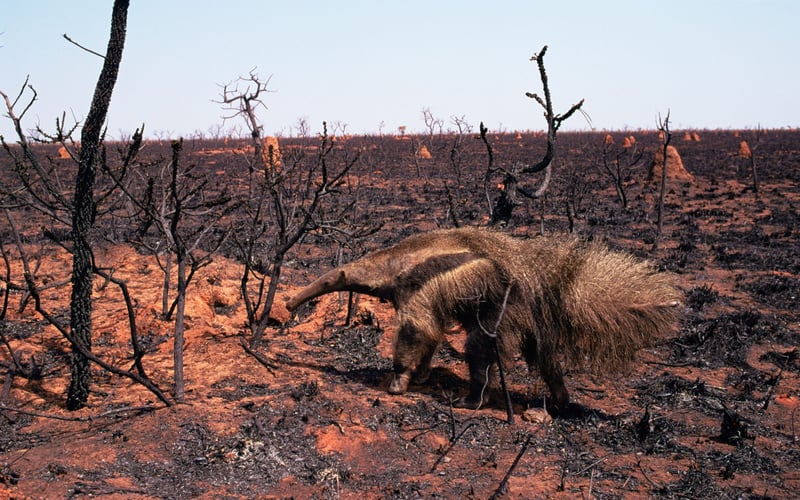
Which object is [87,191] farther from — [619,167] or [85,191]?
[619,167]

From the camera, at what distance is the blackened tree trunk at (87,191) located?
489 cm

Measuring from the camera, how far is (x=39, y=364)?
21.6 ft

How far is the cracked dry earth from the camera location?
4.46m

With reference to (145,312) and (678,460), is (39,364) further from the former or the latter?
(678,460)

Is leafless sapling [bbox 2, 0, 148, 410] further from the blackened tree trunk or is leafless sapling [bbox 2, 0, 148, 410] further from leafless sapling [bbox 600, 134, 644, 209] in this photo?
leafless sapling [bbox 600, 134, 644, 209]

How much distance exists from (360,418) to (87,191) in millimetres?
3178

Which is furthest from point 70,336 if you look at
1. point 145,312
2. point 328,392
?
point 145,312

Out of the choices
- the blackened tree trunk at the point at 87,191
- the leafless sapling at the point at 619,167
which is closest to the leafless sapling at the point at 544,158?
the blackened tree trunk at the point at 87,191

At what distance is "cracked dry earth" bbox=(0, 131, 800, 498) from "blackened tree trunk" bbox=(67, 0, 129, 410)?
0.57 m

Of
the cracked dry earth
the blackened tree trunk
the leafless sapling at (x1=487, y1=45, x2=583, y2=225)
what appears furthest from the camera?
the leafless sapling at (x1=487, y1=45, x2=583, y2=225)

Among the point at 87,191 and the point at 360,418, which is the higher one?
the point at 87,191

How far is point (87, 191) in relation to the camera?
5.06 m

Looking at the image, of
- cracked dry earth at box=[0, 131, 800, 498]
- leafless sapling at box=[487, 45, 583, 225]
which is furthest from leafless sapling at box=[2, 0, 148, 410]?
leafless sapling at box=[487, 45, 583, 225]

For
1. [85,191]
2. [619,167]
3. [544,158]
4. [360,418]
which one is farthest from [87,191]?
[619,167]
